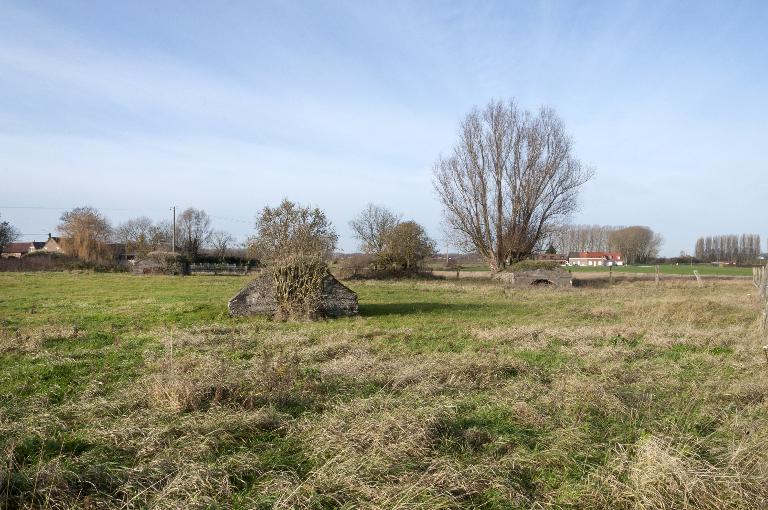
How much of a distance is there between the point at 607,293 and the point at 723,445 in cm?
2179

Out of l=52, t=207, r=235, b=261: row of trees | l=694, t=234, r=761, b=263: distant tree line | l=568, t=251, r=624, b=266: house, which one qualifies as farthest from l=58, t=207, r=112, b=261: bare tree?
l=694, t=234, r=761, b=263: distant tree line

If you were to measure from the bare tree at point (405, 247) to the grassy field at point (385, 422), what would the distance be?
2642 cm

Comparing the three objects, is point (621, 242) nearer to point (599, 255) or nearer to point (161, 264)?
point (599, 255)

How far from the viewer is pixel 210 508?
11.4ft

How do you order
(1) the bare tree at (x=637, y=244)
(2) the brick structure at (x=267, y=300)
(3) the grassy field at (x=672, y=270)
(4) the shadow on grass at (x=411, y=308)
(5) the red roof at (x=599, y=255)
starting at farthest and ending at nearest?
(5) the red roof at (x=599, y=255) → (1) the bare tree at (x=637, y=244) → (3) the grassy field at (x=672, y=270) → (4) the shadow on grass at (x=411, y=308) → (2) the brick structure at (x=267, y=300)

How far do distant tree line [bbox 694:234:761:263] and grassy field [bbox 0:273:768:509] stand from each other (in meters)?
135

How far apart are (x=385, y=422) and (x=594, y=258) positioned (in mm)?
124204

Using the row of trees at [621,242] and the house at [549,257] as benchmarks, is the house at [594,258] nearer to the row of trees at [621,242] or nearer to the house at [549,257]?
the row of trees at [621,242]

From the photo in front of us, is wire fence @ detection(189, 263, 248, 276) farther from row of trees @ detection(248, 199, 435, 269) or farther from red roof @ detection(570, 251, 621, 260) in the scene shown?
red roof @ detection(570, 251, 621, 260)

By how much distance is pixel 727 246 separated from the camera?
129250 millimetres

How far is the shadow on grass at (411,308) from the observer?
15.7 m

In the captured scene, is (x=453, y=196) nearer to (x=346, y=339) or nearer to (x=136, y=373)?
(x=346, y=339)

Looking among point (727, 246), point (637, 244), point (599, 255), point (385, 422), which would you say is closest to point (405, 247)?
point (385, 422)

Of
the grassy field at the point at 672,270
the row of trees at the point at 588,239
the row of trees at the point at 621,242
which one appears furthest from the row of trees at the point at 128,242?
the row of trees at the point at 588,239
